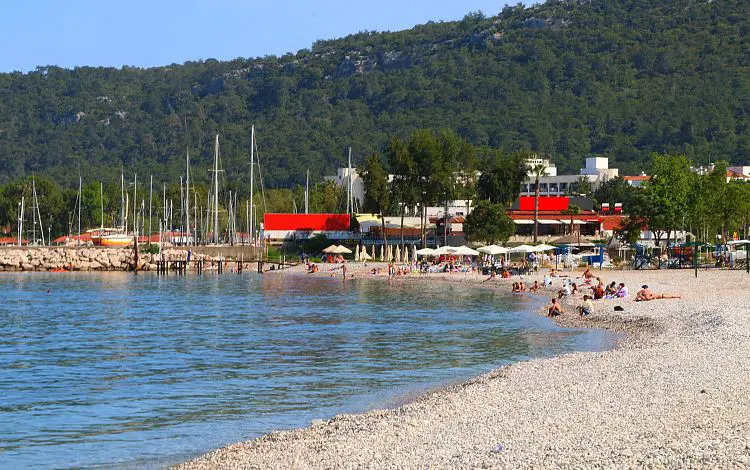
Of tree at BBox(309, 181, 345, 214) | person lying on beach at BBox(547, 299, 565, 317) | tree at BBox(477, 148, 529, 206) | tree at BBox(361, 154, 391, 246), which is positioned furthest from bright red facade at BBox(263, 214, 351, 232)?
person lying on beach at BBox(547, 299, 565, 317)

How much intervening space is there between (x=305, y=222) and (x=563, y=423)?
103 m

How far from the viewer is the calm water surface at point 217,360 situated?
21484 millimetres

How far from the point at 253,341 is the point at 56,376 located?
10265mm

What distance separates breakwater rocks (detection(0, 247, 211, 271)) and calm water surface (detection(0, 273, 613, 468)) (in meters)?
43.6

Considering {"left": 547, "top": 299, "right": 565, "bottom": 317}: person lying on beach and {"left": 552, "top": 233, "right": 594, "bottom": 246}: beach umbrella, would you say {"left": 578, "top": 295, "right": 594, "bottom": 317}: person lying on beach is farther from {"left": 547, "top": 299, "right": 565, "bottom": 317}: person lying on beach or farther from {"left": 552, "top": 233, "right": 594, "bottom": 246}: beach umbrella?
{"left": 552, "top": 233, "right": 594, "bottom": 246}: beach umbrella

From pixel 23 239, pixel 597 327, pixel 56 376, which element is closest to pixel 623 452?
pixel 56 376

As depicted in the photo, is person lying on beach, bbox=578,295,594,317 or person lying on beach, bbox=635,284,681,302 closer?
person lying on beach, bbox=578,295,594,317

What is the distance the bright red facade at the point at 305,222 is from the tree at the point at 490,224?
24511 millimetres

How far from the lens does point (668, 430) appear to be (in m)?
16.8

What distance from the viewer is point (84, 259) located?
110 metres

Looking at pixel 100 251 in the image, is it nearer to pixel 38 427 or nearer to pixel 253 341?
pixel 253 341

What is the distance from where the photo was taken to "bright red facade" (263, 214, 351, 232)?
4710 inches

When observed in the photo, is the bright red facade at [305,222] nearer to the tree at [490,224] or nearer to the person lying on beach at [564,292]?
the tree at [490,224]

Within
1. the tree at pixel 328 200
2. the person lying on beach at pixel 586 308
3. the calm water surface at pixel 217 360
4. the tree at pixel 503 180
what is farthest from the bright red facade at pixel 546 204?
the person lying on beach at pixel 586 308
